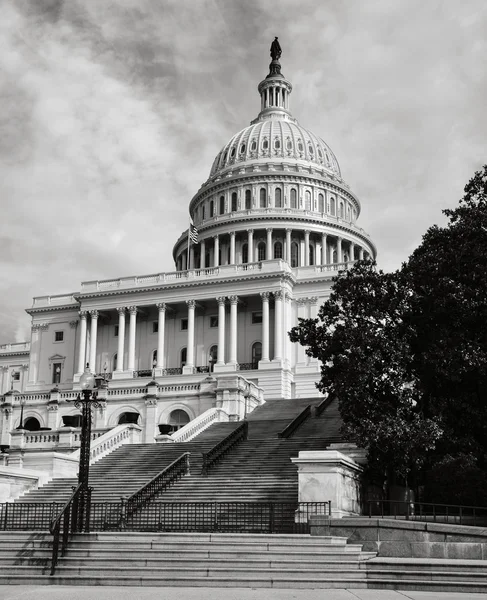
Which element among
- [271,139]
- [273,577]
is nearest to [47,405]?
[273,577]

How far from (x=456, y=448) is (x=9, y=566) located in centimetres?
1672

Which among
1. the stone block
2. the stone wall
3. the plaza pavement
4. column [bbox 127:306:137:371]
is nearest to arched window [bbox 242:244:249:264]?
column [bbox 127:306:137:371]

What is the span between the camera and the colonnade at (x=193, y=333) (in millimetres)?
75250

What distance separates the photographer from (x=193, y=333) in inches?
3093

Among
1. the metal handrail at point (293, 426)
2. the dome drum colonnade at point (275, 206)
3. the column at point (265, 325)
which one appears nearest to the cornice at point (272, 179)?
the dome drum colonnade at point (275, 206)

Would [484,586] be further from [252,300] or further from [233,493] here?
[252,300]

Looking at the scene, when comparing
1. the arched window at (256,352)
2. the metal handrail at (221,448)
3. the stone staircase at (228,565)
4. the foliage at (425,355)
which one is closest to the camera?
the stone staircase at (228,565)

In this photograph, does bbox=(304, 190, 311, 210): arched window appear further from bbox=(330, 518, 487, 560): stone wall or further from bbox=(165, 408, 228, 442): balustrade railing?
bbox=(330, 518, 487, 560): stone wall

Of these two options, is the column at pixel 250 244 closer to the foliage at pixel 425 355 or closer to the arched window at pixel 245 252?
the arched window at pixel 245 252

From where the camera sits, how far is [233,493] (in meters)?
29.2

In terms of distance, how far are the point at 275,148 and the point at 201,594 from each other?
340 feet

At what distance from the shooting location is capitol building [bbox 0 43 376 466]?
53969 mm

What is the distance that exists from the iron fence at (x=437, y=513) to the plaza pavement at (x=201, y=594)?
454cm

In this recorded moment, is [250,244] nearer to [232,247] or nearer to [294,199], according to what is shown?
[232,247]
